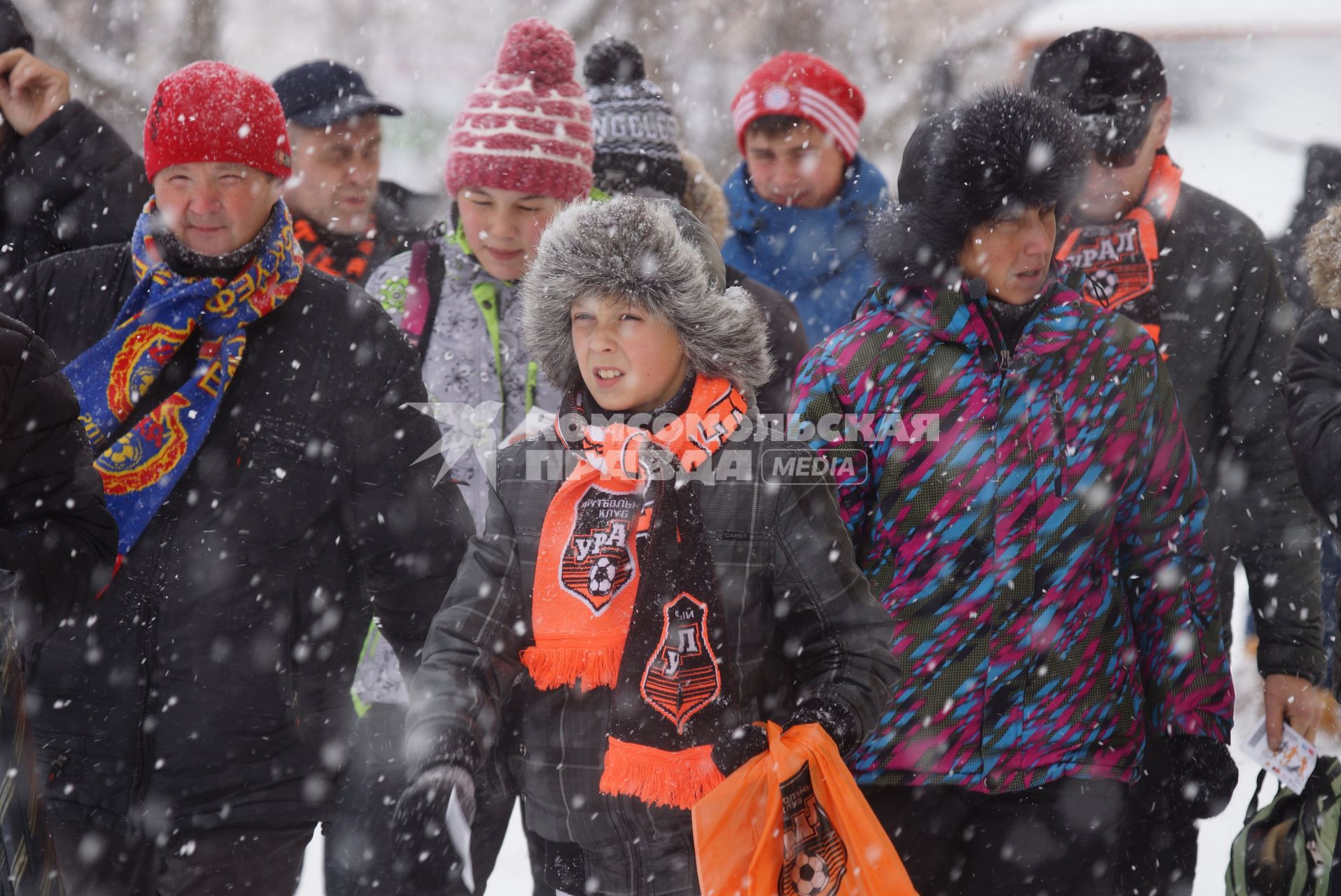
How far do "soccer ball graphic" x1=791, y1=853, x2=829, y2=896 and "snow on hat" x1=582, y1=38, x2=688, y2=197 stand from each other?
8.63 ft

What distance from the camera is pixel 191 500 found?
3.41 meters

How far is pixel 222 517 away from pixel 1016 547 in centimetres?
174

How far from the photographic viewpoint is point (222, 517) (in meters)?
3.40

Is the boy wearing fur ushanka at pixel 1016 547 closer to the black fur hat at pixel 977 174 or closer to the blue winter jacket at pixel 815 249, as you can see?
the black fur hat at pixel 977 174

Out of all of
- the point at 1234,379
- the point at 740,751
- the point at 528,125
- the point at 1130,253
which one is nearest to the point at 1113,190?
the point at 1130,253

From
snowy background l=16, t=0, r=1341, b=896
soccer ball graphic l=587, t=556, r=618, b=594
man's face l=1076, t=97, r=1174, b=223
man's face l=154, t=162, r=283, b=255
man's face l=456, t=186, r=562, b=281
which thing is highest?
snowy background l=16, t=0, r=1341, b=896

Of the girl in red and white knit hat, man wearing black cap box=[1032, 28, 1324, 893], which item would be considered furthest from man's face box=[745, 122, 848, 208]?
the girl in red and white knit hat

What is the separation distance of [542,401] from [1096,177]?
5.57ft

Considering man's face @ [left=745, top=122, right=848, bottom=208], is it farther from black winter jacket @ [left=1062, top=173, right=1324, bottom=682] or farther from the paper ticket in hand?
the paper ticket in hand

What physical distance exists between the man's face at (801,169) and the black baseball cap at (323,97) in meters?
1.31

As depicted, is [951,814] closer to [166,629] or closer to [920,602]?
[920,602]

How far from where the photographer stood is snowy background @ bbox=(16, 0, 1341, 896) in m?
14.5

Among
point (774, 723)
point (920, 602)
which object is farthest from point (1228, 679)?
point (774, 723)

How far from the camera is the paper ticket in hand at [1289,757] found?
351cm
